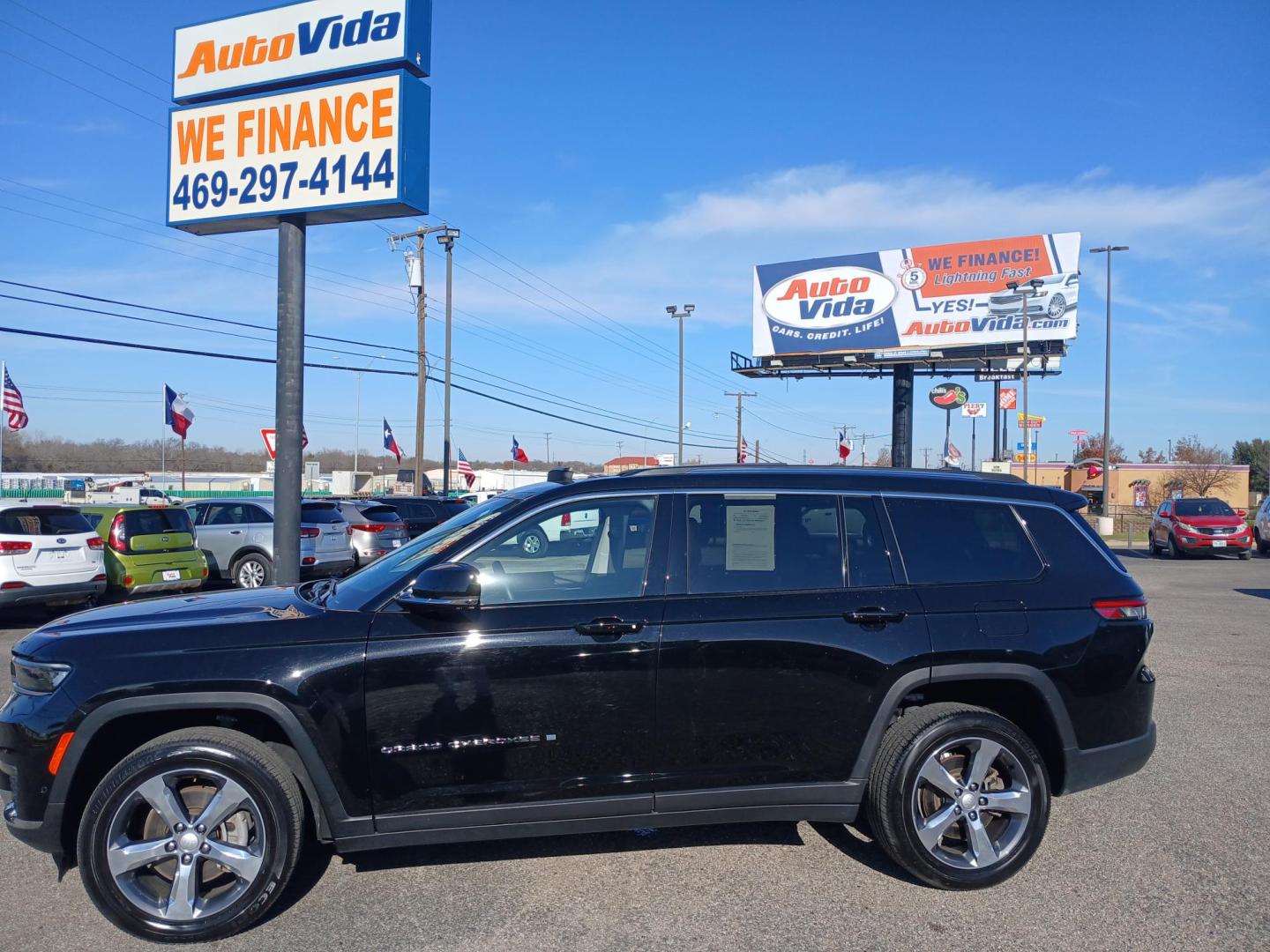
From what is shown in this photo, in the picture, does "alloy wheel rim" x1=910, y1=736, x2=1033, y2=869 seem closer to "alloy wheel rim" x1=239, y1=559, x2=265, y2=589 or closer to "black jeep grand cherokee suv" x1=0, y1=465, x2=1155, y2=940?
"black jeep grand cherokee suv" x1=0, y1=465, x2=1155, y2=940

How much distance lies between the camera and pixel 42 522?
1118cm

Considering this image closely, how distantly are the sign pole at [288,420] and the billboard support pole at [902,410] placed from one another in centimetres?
3261

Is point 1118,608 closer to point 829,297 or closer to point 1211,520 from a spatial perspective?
point 1211,520

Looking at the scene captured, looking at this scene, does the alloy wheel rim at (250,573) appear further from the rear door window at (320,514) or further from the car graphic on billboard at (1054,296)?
the car graphic on billboard at (1054,296)

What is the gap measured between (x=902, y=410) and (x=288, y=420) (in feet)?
111

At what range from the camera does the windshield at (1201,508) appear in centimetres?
2416

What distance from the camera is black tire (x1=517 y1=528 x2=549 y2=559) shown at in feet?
13.8

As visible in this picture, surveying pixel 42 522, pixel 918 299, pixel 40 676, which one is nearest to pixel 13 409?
pixel 42 522

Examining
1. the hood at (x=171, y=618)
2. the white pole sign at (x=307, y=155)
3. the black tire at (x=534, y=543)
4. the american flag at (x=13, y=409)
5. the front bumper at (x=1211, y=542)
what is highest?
the white pole sign at (x=307, y=155)

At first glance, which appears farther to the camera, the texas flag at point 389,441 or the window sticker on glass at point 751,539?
the texas flag at point 389,441

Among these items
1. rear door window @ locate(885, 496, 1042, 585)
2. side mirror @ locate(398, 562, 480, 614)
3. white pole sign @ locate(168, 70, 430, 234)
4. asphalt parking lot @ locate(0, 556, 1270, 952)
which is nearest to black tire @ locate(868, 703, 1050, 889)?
asphalt parking lot @ locate(0, 556, 1270, 952)

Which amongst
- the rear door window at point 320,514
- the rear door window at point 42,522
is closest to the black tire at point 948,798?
the rear door window at point 42,522

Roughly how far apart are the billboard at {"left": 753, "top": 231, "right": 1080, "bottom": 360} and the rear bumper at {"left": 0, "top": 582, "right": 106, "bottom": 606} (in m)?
33.4

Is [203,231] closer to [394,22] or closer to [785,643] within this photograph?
[394,22]
